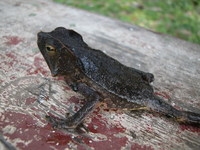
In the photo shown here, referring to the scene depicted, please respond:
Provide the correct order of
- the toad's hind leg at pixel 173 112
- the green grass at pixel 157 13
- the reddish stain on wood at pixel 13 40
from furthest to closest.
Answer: the green grass at pixel 157 13 → the reddish stain on wood at pixel 13 40 → the toad's hind leg at pixel 173 112

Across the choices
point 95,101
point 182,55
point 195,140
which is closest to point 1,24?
point 95,101

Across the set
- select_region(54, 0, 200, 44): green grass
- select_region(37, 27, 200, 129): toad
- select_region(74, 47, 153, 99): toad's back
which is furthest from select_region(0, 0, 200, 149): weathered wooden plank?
select_region(54, 0, 200, 44): green grass

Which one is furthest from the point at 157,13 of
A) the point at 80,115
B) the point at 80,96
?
the point at 80,115

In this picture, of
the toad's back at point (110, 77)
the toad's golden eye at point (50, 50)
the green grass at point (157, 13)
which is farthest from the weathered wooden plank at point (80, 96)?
the green grass at point (157, 13)

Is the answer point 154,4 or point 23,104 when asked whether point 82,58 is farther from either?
point 154,4

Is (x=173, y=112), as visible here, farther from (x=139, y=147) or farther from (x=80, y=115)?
(x=80, y=115)

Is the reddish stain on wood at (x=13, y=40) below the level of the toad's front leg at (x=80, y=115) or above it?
above

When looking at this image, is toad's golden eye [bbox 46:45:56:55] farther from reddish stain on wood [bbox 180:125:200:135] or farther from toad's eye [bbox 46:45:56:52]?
reddish stain on wood [bbox 180:125:200:135]

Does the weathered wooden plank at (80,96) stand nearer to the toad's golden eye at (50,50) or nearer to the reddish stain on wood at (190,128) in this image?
the reddish stain on wood at (190,128)
